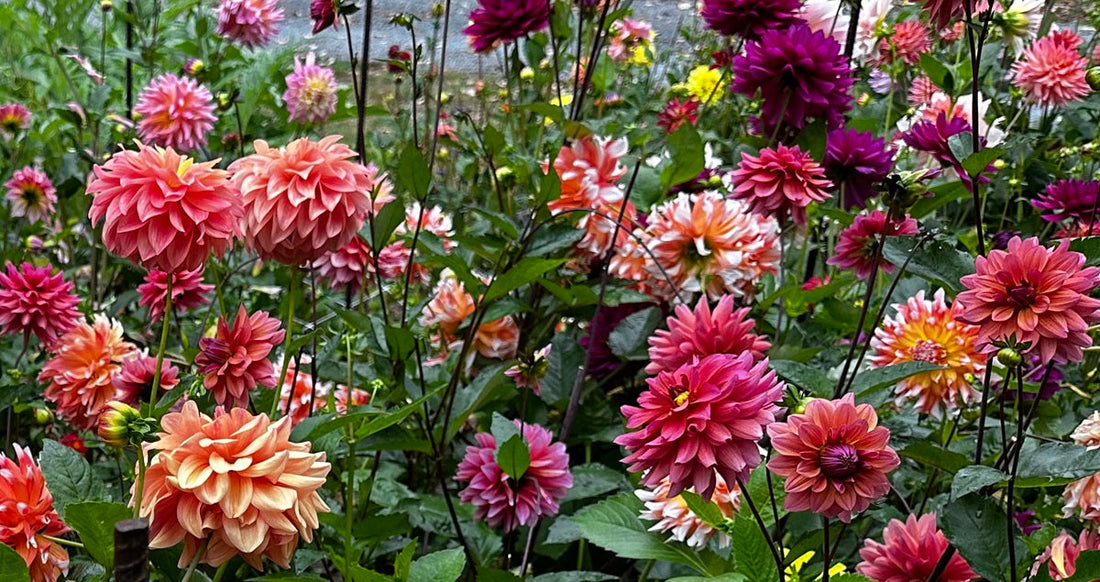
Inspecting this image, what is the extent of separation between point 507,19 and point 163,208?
687mm

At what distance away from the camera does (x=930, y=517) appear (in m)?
0.82

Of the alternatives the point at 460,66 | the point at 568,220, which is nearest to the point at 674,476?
the point at 568,220

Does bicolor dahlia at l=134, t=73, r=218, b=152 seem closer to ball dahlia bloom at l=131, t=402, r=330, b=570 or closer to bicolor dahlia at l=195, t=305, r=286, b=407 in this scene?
bicolor dahlia at l=195, t=305, r=286, b=407

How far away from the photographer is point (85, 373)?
3.59 feet

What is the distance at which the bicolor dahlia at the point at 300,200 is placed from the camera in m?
0.72

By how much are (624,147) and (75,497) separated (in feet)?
2.36

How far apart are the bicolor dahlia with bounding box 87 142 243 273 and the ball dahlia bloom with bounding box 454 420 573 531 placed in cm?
40

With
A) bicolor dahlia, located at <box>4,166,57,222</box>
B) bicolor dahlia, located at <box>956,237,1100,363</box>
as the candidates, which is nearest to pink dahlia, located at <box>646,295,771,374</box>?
bicolor dahlia, located at <box>956,237,1100,363</box>

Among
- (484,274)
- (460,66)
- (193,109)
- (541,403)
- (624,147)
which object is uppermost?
(624,147)

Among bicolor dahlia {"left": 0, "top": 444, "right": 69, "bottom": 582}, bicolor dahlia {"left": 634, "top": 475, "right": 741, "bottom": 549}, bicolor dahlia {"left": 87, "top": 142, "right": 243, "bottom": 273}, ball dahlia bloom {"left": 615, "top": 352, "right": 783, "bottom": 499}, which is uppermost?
bicolor dahlia {"left": 87, "top": 142, "right": 243, "bottom": 273}

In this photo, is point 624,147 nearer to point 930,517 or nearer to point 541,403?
point 541,403

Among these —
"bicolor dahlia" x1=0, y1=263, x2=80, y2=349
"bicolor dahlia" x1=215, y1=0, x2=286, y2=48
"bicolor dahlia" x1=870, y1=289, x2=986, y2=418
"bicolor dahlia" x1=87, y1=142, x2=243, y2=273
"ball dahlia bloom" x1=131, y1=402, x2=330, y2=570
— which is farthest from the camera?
"bicolor dahlia" x1=215, y1=0, x2=286, y2=48

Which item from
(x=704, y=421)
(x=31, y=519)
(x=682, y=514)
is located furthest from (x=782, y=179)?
(x=31, y=519)

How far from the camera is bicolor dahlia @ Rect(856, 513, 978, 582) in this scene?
2.64ft
